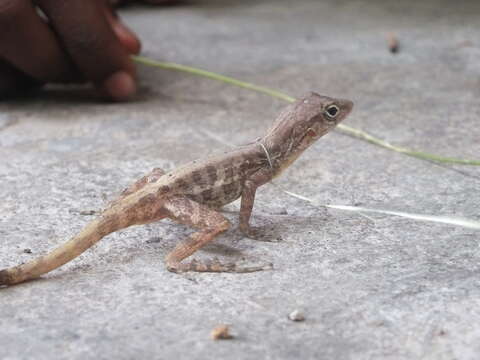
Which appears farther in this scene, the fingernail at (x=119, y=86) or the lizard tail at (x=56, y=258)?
the fingernail at (x=119, y=86)

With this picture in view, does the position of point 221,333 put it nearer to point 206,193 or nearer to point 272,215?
point 206,193

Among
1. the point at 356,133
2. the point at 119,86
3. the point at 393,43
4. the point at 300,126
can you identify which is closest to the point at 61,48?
the point at 119,86

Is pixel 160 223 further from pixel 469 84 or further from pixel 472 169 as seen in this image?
pixel 469 84

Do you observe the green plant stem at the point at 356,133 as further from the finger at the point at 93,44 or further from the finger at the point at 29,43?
the finger at the point at 29,43

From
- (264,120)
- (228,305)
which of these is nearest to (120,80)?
(264,120)

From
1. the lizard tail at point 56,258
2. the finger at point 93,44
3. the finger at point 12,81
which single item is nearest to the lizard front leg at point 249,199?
the lizard tail at point 56,258

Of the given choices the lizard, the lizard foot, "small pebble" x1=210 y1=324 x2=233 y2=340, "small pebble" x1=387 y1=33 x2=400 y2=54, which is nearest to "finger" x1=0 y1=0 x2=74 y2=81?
the lizard

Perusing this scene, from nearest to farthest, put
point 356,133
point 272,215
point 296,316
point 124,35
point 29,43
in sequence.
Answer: point 296,316 < point 272,215 < point 356,133 < point 29,43 < point 124,35
